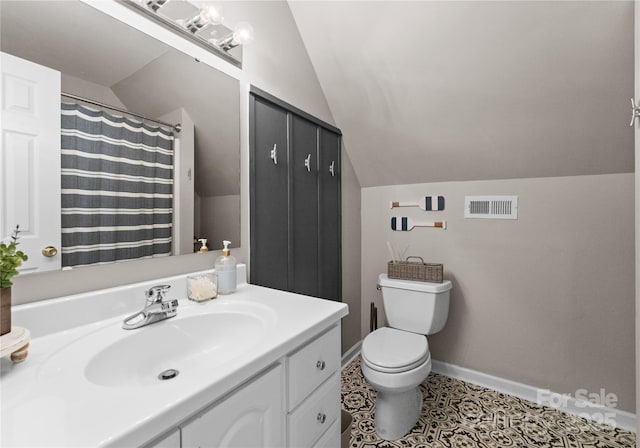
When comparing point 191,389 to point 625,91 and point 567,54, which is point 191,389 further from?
Answer: point 625,91

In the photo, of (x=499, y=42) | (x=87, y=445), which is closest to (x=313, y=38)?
(x=499, y=42)

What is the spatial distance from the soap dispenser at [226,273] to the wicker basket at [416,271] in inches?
49.8

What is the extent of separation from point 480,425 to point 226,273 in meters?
1.66

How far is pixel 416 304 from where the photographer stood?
2.00 meters

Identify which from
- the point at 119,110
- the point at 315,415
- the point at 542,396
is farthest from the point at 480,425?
the point at 119,110

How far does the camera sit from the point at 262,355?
2.32 feet

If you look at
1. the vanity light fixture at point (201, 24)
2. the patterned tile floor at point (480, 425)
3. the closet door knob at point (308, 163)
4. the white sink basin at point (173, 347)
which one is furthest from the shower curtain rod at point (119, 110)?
the patterned tile floor at point (480, 425)

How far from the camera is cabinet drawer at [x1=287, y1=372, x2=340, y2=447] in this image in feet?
2.77

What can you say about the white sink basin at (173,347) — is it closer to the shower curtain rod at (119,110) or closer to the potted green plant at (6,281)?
the potted green plant at (6,281)

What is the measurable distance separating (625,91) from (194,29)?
195 cm

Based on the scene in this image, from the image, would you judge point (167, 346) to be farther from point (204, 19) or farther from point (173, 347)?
point (204, 19)

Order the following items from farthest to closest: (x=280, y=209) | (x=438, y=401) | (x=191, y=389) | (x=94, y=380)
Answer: (x=438, y=401) < (x=280, y=209) < (x=94, y=380) < (x=191, y=389)

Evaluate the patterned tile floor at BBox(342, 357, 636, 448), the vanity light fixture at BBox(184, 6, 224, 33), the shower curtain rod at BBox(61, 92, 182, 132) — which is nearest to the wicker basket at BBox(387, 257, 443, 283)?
the patterned tile floor at BBox(342, 357, 636, 448)

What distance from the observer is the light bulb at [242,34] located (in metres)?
1.29
